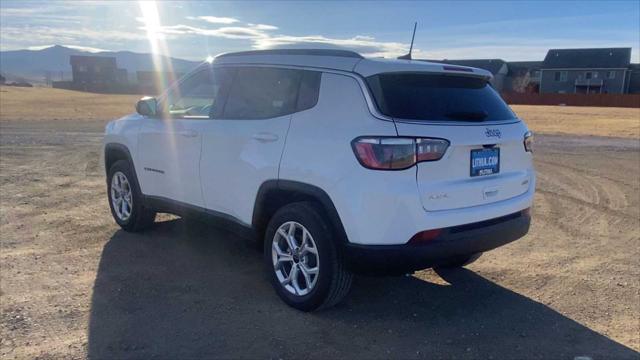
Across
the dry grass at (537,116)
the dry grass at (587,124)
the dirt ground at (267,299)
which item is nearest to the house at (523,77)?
the dry grass at (537,116)

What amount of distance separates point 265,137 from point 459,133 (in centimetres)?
148

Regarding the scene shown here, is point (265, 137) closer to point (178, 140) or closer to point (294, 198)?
point (294, 198)

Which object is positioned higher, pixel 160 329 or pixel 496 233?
pixel 496 233

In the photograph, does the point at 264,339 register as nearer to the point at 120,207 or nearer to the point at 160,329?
the point at 160,329

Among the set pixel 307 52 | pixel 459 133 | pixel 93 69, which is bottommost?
pixel 459 133

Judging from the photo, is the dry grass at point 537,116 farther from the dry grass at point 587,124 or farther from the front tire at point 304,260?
the front tire at point 304,260

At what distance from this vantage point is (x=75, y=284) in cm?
462

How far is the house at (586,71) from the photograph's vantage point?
6594 centimetres

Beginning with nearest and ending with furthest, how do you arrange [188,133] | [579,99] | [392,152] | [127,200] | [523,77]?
[392,152] → [188,133] → [127,200] → [579,99] → [523,77]

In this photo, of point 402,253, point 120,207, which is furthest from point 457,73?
point 120,207

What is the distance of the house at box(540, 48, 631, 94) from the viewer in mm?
65938

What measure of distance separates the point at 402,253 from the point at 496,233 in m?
0.84

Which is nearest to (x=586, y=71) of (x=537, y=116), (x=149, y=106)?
(x=537, y=116)

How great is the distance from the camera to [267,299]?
14.4ft
